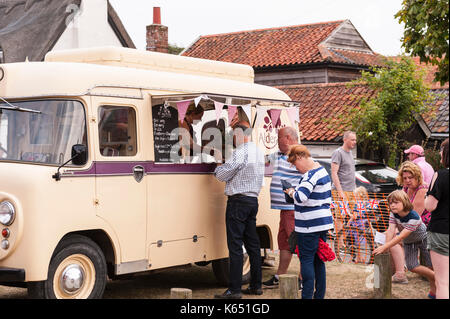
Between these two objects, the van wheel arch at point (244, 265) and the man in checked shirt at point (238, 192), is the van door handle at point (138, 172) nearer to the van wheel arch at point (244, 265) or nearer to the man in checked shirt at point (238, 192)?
the man in checked shirt at point (238, 192)

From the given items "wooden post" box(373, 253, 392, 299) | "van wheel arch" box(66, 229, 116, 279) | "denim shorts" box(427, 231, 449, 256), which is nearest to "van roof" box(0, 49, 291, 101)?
"van wheel arch" box(66, 229, 116, 279)

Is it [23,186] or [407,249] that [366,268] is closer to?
[407,249]

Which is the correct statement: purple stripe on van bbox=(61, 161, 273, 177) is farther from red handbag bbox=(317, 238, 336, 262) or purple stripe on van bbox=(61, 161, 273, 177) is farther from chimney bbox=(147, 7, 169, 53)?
chimney bbox=(147, 7, 169, 53)

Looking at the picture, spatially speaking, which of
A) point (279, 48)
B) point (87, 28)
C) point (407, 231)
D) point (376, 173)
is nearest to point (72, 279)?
point (407, 231)

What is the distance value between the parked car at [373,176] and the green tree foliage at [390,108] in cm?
639

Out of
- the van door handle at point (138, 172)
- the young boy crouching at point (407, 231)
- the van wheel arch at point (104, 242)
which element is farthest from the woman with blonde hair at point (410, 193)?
the van wheel arch at point (104, 242)

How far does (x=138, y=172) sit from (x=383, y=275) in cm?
300

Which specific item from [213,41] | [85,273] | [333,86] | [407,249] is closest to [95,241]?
[85,273]

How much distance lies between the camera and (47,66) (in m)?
8.10

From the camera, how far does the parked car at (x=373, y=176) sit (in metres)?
15.3

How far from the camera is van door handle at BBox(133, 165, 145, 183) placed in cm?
844

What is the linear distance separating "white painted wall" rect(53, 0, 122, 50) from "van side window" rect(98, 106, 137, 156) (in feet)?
61.7
